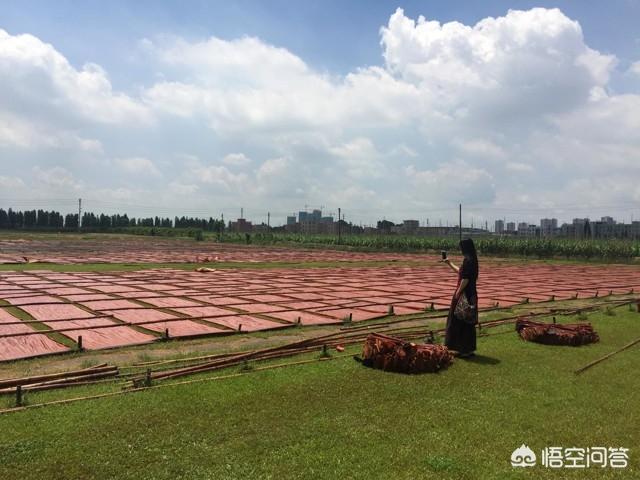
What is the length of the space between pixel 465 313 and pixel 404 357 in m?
1.30

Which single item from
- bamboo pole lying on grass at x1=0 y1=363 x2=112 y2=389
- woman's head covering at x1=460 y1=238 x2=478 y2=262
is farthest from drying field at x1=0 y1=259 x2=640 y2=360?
woman's head covering at x1=460 y1=238 x2=478 y2=262

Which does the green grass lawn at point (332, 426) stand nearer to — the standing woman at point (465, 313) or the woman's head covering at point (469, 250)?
the standing woman at point (465, 313)

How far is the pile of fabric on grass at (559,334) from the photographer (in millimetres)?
7598

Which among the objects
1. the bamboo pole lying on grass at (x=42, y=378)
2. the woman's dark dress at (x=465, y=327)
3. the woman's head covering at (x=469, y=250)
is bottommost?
the bamboo pole lying on grass at (x=42, y=378)

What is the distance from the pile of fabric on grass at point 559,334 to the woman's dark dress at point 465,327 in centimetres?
157

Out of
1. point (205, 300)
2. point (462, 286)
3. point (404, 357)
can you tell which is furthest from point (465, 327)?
point (205, 300)

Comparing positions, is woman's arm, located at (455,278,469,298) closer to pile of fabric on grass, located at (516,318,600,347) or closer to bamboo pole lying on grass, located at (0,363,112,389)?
pile of fabric on grass, located at (516,318,600,347)

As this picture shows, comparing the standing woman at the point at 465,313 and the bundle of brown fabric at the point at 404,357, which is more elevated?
the standing woman at the point at 465,313

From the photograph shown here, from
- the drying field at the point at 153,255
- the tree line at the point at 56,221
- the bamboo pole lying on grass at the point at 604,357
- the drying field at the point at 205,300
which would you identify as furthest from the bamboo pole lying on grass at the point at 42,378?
the tree line at the point at 56,221

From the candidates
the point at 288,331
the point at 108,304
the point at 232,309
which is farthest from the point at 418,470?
the point at 108,304

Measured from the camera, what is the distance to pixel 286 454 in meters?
3.69

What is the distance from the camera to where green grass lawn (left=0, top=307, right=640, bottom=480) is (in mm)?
3510

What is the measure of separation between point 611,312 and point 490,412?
7577 mm

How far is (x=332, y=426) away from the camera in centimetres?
423
